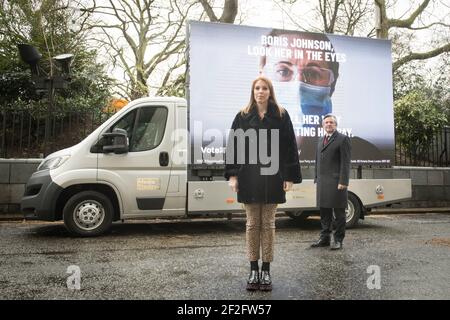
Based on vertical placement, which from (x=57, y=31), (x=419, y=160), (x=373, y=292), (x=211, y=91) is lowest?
(x=373, y=292)

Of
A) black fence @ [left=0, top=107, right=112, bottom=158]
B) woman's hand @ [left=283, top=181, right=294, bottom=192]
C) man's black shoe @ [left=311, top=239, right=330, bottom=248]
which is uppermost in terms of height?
black fence @ [left=0, top=107, right=112, bottom=158]

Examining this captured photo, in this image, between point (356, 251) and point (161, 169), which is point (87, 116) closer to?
point (161, 169)

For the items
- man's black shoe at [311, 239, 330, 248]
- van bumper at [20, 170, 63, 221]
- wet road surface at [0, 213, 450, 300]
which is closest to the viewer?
wet road surface at [0, 213, 450, 300]

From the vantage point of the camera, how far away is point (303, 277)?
14.2ft

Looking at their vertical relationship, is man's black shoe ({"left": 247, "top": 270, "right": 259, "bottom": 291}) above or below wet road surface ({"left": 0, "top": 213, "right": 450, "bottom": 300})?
above

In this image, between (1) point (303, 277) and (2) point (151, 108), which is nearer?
(1) point (303, 277)

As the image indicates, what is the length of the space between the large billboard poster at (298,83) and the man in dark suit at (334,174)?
1.74 m

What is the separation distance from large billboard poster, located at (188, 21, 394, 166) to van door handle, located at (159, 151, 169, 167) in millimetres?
438

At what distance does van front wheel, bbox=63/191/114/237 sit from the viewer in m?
6.50

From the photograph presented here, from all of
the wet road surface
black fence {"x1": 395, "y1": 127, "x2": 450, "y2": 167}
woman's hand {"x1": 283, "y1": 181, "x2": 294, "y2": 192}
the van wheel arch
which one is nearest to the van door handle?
the van wheel arch

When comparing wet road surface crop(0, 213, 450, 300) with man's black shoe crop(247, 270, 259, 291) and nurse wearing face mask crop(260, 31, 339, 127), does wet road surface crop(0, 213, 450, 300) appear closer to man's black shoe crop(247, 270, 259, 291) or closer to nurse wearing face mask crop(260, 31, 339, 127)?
man's black shoe crop(247, 270, 259, 291)

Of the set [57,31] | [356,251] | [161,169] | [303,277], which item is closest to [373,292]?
[303,277]

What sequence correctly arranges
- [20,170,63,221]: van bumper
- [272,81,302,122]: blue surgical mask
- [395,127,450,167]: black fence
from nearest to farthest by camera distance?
1. [20,170,63,221]: van bumper
2. [272,81,302,122]: blue surgical mask
3. [395,127,450,167]: black fence

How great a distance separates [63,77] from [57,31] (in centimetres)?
510
